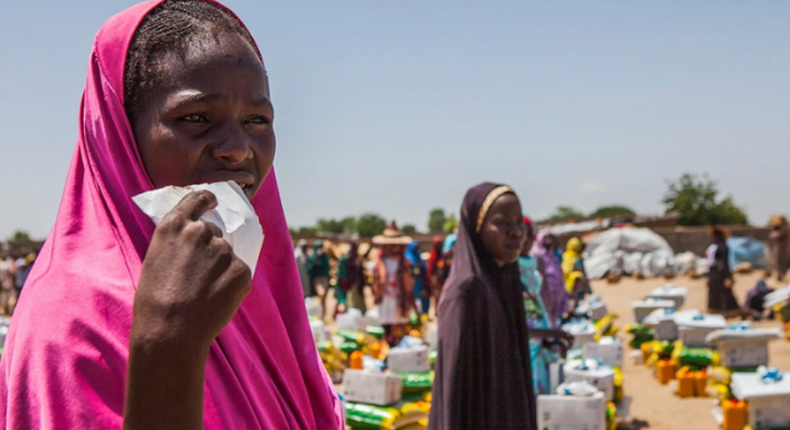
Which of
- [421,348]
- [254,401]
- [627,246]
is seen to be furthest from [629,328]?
[627,246]

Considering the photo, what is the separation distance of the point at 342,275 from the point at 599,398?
8.34 metres

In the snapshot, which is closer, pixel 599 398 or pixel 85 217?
pixel 85 217

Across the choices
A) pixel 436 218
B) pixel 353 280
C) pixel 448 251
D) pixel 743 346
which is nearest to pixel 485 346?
pixel 743 346

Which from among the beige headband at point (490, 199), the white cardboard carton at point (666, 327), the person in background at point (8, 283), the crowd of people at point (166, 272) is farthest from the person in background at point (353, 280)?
the crowd of people at point (166, 272)

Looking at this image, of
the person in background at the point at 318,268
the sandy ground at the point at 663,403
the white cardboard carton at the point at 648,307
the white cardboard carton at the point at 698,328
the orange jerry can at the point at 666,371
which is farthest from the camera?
the person in background at the point at 318,268

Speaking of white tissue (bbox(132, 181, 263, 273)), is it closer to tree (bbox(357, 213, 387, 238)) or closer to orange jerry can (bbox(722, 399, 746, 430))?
orange jerry can (bbox(722, 399, 746, 430))

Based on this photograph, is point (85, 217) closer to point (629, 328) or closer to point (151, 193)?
point (151, 193)

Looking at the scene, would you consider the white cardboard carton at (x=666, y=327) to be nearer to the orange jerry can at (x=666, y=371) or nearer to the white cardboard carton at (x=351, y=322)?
the orange jerry can at (x=666, y=371)

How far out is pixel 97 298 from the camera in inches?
35.9

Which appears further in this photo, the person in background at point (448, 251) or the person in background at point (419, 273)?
the person in background at point (419, 273)

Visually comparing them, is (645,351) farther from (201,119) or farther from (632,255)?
(632,255)

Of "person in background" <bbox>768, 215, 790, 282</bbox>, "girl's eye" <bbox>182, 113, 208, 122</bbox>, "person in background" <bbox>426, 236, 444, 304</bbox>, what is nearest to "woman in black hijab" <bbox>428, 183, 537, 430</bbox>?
"girl's eye" <bbox>182, 113, 208, 122</bbox>

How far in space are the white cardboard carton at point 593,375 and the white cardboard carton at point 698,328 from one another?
195 cm

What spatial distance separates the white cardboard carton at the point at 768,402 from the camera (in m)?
5.94
